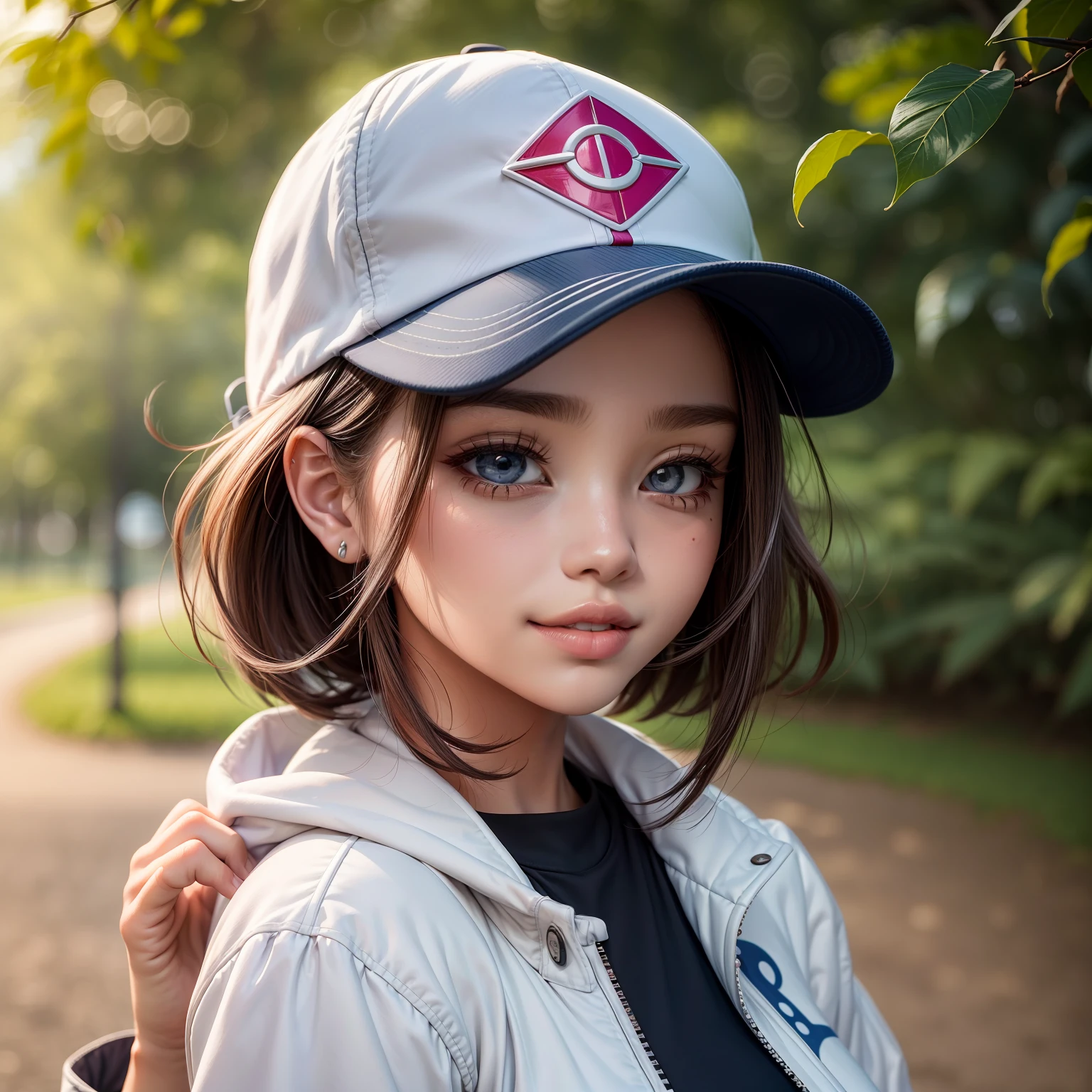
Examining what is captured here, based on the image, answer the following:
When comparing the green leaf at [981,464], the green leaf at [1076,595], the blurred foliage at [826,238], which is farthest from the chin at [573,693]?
the green leaf at [981,464]

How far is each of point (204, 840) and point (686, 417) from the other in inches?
25.7

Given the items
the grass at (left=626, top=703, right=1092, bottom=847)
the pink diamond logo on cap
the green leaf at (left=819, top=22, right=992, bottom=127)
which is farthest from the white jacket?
the grass at (left=626, top=703, right=1092, bottom=847)

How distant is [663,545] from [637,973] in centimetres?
47

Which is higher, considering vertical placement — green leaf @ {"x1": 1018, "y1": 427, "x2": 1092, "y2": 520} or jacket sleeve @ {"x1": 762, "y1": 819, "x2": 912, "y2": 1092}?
green leaf @ {"x1": 1018, "y1": 427, "x2": 1092, "y2": 520}

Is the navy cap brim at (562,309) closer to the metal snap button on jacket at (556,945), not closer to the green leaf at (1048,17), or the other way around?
the green leaf at (1048,17)

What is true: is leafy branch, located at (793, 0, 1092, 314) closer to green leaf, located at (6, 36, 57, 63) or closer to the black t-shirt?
the black t-shirt

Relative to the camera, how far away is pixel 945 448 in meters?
6.52

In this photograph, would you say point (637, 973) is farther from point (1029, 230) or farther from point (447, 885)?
point (1029, 230)

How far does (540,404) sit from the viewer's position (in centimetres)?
106

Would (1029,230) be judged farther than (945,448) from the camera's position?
No

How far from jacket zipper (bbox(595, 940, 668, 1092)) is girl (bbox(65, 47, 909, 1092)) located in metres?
0.01

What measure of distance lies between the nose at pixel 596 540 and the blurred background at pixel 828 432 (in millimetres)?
564

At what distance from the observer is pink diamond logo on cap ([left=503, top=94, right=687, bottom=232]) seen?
1074mm

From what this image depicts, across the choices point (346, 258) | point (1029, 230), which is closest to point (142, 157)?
point (1029, 230)
